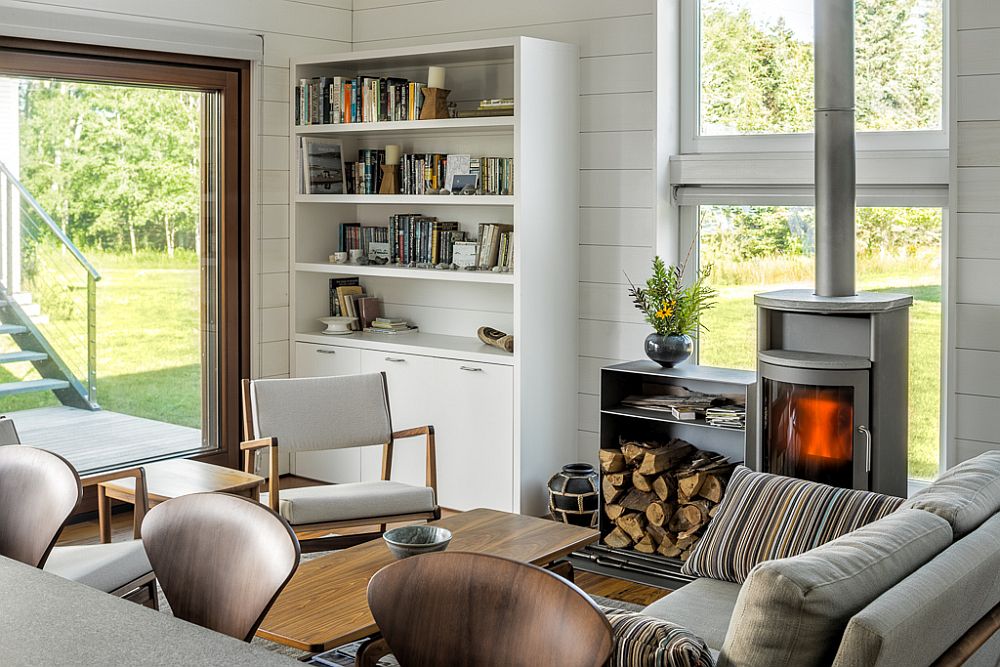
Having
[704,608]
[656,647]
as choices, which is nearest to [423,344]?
[704,608]

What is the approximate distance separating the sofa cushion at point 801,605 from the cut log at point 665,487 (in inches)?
88.9

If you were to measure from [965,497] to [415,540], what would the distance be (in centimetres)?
142

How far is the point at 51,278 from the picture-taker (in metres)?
5.15

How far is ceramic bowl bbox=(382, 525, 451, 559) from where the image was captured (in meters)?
3.11

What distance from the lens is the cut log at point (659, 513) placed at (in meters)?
4.53

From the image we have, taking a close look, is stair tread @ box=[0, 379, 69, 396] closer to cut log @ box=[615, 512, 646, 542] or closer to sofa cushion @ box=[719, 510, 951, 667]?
cut log @ box=[615, 512, 646, 542]

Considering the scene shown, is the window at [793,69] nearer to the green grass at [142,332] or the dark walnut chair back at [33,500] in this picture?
the green grass at [142,332]

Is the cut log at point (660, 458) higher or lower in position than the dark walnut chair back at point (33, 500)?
lower

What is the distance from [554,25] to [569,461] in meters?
2.02

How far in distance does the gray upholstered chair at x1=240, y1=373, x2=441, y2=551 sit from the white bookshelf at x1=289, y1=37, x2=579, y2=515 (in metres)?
0.60

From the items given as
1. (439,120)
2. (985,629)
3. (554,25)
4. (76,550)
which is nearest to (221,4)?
(439,120)

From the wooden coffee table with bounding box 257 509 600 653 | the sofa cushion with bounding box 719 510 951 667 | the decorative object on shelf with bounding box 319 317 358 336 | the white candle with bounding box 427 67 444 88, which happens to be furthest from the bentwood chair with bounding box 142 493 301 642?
the decorative object on shelf with bounding box 319 317 358 336

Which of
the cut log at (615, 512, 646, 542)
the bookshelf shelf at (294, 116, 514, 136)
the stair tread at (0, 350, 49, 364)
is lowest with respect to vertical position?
the cut log at (615, 512, 646, 542)

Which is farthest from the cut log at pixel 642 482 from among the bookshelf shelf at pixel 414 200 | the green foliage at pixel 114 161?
the green foliage at pixel 114 161
